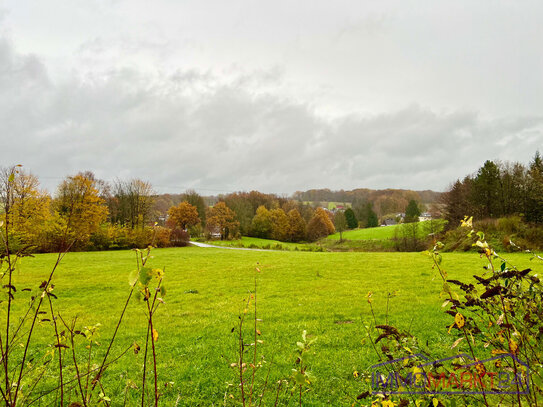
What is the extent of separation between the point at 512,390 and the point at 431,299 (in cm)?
802

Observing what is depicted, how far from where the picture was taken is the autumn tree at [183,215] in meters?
53.3

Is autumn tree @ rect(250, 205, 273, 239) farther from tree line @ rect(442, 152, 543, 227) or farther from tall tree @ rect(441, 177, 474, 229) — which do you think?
tree line @ rect(442, 152, 543, 227)

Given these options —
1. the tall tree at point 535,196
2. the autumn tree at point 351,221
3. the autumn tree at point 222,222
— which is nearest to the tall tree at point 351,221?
the autumn tree at point 351,221

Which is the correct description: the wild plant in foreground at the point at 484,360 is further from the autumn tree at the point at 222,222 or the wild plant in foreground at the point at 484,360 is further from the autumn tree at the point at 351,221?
the autumn tree at the point at 351,221

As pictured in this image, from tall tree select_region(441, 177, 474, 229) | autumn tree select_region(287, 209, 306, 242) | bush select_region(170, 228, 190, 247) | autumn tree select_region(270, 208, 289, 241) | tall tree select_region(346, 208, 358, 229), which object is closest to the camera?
tall tree select_region(441, 177, 474, 229)

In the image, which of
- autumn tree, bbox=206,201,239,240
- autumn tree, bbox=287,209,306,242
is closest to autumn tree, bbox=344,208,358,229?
autumn tree, bbox=287,209,306,242

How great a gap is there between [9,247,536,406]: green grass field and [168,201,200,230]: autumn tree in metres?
38.2

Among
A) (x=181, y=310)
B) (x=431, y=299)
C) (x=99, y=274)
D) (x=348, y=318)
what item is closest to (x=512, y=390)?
(x=348, y=318)

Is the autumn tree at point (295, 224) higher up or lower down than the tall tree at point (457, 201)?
lower down

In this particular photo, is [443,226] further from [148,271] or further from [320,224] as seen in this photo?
[148,271]

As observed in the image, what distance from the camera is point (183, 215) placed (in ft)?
176

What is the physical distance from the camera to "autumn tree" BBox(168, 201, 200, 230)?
175ft

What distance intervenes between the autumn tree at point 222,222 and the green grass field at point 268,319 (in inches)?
1556

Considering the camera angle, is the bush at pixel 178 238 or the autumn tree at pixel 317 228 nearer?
the bush at pixel 178 238
